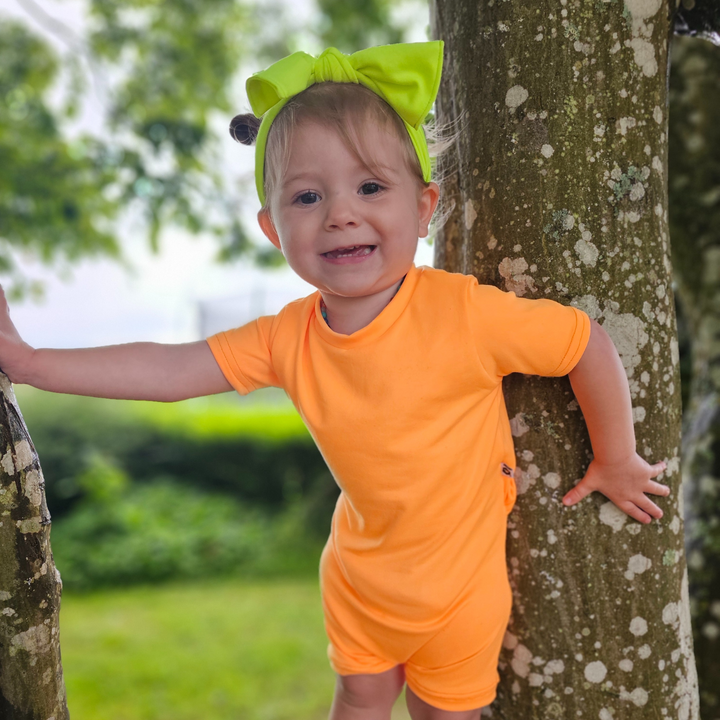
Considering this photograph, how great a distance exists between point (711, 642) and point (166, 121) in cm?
484

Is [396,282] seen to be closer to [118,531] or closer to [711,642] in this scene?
[711,642]

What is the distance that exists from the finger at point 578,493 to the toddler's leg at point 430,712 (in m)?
0.55

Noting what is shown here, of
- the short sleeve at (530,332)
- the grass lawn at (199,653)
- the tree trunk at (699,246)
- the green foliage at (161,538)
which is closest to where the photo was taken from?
the short sleeve at (530,332)

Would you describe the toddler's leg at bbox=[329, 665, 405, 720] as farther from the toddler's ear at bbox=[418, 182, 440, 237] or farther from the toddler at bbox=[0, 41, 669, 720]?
the toddler's ear at bbox=[418, 182, 440, 237]

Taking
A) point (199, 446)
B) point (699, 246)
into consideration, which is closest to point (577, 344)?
point (699, 246)

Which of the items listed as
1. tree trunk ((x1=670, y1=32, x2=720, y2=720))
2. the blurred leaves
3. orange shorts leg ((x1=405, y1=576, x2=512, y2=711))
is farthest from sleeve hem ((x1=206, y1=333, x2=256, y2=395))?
the blurred leaves

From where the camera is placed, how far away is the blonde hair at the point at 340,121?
1445 mm

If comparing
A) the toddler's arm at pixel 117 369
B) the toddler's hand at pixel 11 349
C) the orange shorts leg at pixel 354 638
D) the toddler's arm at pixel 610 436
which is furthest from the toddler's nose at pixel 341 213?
the orange shorts leg at pixel 354 638

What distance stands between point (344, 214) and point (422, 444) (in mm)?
525

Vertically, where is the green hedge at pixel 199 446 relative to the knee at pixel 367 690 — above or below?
below

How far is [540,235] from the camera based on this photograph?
153 centimetres

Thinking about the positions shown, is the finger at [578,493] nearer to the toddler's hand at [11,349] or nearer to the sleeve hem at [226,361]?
the sleeve hem at [226,361]

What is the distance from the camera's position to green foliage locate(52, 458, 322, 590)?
7281 mm

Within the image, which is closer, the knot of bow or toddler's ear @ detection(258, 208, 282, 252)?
the knot of bow
